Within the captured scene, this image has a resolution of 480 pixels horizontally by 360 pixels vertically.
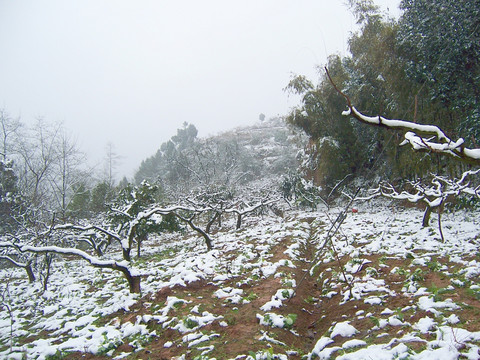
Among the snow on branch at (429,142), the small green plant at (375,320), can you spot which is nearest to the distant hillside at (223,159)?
the small green plant at (375,320)

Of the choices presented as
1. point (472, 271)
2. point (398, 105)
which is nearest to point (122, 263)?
point (472, 271)

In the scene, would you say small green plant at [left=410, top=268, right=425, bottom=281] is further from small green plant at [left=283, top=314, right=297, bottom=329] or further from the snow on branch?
the snow on branch

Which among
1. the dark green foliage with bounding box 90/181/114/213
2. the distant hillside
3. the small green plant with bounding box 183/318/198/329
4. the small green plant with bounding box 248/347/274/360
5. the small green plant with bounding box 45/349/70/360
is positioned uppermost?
the distant hillside

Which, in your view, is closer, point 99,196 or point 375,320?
point 375,320

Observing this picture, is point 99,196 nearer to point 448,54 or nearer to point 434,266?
point 434,266

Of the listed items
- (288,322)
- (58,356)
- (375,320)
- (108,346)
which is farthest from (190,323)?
(375,320)

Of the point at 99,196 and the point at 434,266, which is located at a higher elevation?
the point at 99,196

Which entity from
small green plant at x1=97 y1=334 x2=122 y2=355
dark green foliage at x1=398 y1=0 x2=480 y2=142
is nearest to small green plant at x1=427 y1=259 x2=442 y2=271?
small green plant at x1=97 y1=334 x2=122 y2=355

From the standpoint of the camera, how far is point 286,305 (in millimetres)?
4625

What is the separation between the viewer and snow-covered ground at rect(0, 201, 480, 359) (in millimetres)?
3205

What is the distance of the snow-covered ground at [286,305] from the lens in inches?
126

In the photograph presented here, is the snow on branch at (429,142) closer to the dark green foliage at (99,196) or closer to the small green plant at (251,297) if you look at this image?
the small green plant at (251,297)

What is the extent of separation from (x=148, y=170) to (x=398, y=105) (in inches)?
1662

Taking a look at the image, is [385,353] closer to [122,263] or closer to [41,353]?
[41,353]
